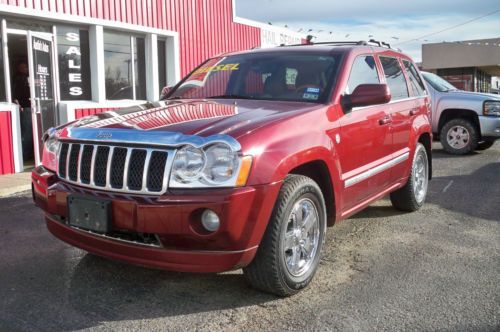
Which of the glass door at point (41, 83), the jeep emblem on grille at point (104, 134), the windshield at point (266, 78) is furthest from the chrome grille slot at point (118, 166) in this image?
the glass door at point (41, 83)

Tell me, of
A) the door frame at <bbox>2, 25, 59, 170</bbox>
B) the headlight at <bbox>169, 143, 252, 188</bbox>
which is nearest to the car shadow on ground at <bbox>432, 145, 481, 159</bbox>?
the door frame at <bbox>2, 25, 59, 170</bbox>

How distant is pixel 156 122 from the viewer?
322 cm

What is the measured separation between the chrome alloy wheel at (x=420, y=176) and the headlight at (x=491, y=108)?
5.23 metres

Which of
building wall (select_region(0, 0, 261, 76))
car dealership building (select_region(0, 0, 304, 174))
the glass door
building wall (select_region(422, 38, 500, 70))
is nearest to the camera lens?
car dealership building (select_region(0, 0, 304, 174))

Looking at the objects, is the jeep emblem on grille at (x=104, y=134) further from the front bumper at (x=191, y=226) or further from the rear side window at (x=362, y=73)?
the rear side window at (x=362, y=73)

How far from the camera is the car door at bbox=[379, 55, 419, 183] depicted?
4.77 m

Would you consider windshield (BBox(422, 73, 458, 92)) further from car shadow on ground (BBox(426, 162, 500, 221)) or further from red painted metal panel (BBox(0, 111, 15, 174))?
red painted metal panel (BBox(0, 111, 15, 174))

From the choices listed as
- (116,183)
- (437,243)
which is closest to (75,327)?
(116,183)

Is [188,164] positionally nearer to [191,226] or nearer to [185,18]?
[191,226]

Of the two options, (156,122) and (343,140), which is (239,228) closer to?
(156,122)

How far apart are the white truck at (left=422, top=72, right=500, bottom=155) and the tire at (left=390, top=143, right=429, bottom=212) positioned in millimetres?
5121

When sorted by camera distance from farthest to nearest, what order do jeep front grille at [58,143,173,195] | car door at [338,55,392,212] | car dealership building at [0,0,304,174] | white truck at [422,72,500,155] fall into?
white truck at [422,72,500,155] → car dealership building at [0,0,304,174] → car door at [338,55,392,212] → jeep front grille at [58,143,173,195]

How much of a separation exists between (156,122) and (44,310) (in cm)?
133

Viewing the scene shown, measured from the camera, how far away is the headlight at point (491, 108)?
1020 cm
